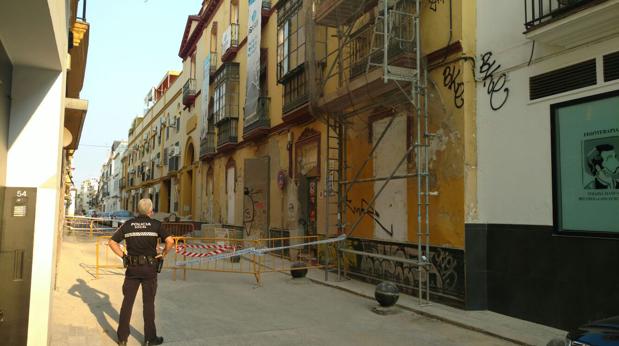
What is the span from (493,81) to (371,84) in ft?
7.52

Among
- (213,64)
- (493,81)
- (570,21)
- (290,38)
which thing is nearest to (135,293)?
(493,81)

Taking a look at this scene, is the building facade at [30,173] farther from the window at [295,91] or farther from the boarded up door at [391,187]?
the window at [295,91]

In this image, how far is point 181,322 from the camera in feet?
24.1

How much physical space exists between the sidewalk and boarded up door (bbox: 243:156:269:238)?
8.79 metres

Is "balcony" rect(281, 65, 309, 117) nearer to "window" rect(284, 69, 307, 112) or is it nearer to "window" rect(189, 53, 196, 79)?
"window" rect(284, 69, 307, 112)

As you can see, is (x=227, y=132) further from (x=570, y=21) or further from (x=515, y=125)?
(x=570, y=21)

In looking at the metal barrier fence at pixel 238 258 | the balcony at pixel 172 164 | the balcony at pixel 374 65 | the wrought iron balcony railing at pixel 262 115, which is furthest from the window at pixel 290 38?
the balcony at pixel 172 164

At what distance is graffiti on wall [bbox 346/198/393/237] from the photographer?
1052 cm

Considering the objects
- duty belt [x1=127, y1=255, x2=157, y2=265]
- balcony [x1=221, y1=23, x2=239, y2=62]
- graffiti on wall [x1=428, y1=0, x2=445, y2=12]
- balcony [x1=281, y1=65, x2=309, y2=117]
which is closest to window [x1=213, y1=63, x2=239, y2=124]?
balcony [x1=221, y1=23, x2=239, y2=62]

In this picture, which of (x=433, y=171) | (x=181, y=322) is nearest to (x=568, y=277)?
(x=433, y=171)

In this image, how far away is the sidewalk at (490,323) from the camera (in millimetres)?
6533

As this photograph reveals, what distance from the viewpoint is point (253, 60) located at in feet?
61.0

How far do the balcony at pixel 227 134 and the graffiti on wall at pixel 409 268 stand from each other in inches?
438

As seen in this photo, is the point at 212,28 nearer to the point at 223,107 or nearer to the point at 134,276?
the point at 223,107
